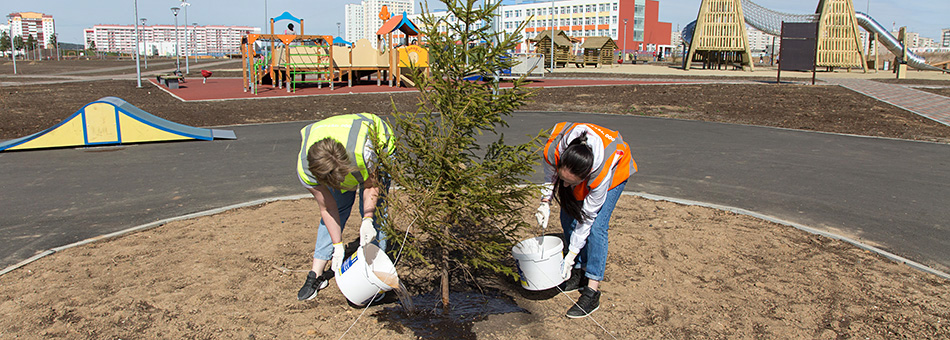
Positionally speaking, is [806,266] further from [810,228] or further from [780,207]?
[780,207]

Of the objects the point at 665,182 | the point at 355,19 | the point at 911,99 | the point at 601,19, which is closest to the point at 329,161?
the point at 665,182

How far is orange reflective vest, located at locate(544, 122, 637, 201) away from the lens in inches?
136

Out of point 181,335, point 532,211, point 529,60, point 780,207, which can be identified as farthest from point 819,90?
point 181,335

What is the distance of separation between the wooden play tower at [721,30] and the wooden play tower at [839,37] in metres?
4.26

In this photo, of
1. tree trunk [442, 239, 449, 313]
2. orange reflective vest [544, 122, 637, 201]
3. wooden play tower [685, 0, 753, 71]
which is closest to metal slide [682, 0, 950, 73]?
wooden play tower [685, 0, 753, 71]

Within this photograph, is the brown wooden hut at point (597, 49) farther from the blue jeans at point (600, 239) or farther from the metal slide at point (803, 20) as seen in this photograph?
the blue jeans at point (600, 239)

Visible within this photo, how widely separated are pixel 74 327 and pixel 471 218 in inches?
96.3

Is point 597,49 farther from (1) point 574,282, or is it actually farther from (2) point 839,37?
(1) point 574,282

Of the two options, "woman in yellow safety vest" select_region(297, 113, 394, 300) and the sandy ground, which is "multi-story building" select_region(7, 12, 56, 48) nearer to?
the sandy ground

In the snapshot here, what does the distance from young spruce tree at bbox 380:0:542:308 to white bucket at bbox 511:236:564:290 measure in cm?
25

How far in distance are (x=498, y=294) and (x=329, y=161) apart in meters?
1.65

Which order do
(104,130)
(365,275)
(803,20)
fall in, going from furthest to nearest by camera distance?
(803,20) < (104,130) < (365,275)

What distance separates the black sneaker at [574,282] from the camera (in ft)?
13.7

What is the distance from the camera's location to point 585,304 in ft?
12.3
